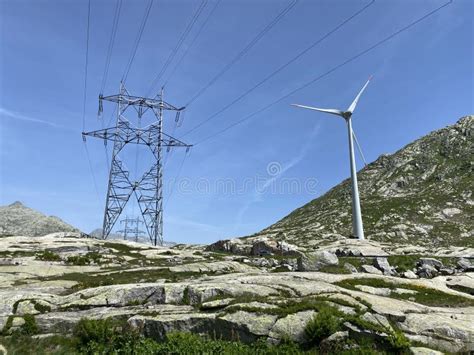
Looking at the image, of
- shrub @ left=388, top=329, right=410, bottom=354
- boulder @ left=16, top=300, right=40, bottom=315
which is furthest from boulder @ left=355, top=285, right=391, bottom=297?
boulder @ left=16, top=300, right=40, bottom=315

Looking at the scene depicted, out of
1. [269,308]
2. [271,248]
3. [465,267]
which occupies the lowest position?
[269,308]

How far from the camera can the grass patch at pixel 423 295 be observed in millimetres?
27688

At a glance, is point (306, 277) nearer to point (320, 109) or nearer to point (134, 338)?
point (134, 338)

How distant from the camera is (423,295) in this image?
2900 cm

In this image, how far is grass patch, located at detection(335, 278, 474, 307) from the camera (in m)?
27.7

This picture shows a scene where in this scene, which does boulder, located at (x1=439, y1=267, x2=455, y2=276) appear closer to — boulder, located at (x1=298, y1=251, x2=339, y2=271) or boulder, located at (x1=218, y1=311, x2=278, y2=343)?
boulder, located at (x1=298, y1=251, x2=339, y2=271)

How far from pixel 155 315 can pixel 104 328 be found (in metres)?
2.96

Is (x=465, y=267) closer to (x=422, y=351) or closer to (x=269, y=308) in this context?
(x=422, y=351)

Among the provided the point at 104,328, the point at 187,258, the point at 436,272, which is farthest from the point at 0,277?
the point at 436,272

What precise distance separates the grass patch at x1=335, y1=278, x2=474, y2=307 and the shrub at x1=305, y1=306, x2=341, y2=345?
10.7m

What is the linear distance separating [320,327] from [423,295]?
1461 cm

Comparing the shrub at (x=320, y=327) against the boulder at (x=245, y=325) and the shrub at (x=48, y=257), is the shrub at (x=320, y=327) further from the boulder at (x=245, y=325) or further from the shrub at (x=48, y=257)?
the shrub at (x=48, y=257)

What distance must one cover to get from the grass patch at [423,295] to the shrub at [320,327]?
10734 mm

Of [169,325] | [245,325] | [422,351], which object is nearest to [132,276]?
[169,325]
